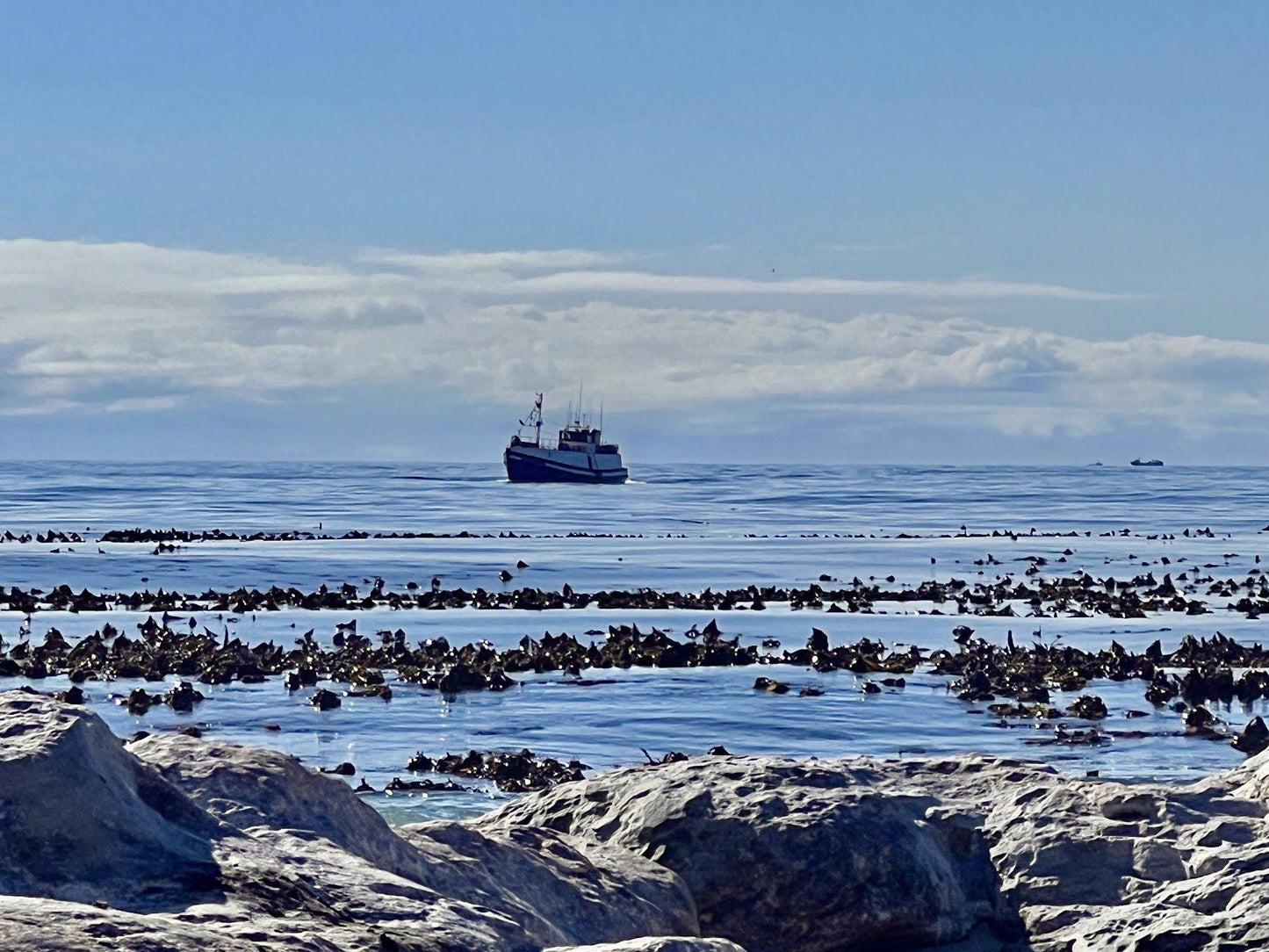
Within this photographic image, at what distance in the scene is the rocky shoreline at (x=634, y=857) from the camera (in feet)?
17.9

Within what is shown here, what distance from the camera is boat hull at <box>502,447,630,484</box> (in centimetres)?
12688

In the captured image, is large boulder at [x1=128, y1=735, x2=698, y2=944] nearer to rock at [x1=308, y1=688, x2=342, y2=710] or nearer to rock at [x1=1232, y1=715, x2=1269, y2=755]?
rock at [x1=1232, y1=715, x2=1269, y2=755]

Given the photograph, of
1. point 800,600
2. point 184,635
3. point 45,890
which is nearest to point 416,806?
point 45,890

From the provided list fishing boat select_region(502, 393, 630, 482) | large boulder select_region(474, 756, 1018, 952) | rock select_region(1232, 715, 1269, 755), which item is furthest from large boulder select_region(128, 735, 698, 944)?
fishing boat select_region(502, 393, 630, 482)

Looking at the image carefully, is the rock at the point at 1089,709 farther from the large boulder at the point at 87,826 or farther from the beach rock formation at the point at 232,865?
the large boulder at the point at 87,826

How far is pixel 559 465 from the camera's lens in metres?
128

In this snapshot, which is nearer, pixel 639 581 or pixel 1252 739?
pixel 1252 739

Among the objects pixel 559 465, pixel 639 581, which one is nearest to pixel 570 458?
pixel 559 465

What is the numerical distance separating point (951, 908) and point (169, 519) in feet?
249

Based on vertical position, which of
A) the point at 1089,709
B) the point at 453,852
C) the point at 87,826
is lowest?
the point at 1089,709

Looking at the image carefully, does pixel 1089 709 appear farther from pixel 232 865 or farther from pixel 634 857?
pixel 232 865

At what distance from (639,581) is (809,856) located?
107 ft

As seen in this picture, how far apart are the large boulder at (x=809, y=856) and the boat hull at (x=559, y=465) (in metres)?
117

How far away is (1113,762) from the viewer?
51.6 feet
